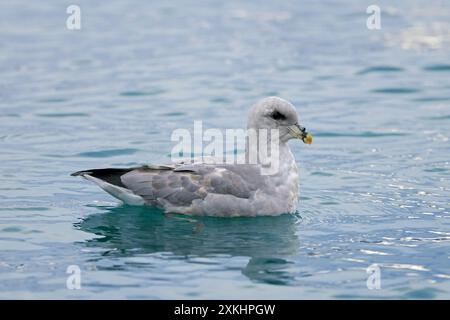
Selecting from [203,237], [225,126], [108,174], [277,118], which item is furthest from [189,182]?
[225,126]

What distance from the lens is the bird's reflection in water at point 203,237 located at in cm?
1127

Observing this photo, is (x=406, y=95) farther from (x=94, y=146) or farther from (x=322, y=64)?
(x=94, y=146)

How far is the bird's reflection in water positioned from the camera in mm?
11273

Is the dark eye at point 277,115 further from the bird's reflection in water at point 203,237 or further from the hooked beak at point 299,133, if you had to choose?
the bird's reflection in water at point 203,237

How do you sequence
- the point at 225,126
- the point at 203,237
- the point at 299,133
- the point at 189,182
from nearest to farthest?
the point at 203,237 → the point at 189,182 → the point at 299,133 → the point at 225,126

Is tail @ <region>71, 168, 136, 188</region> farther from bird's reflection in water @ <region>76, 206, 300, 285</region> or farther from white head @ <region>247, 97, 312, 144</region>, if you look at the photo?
white head @ <region>247, 97, 312, 144</region>

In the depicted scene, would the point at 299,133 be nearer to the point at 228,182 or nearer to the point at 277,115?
the point at 277,115

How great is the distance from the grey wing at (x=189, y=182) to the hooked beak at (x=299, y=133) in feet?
1.99

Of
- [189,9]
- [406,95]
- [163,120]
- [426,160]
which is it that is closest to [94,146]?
[163,120]

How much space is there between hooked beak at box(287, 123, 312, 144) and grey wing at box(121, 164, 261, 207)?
1.99 feet

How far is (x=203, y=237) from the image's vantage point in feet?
39.3

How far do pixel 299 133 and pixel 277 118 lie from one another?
1.01 feet

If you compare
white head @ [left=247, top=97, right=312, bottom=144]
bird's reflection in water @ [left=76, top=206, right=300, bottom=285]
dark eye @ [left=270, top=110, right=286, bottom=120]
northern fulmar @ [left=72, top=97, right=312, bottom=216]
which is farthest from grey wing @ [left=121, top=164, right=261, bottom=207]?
dark eye @ [left=270, top=110, right=286, bottom=120]
